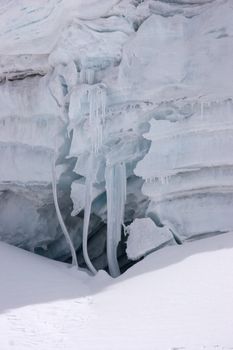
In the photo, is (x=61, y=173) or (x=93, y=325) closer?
(x=93, y=325)

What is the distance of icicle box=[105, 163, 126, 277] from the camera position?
4.32 m

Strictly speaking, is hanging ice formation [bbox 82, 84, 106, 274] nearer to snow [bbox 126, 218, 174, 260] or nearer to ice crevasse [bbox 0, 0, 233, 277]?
ice crevasse [bbox 0, 0, 233, 277]

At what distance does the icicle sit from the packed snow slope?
1.15ft

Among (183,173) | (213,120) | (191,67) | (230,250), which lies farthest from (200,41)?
(230,250)

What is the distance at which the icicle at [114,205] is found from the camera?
4.32 meters

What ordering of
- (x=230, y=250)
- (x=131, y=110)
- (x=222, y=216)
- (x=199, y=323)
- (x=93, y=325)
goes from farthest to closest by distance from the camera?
(x=131, y=110) → (x=222, y=216) → (x=230, y=250) → (x=93, y=325) → (x=199, y=323)

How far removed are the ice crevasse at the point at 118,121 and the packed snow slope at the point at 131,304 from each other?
43 centimetres

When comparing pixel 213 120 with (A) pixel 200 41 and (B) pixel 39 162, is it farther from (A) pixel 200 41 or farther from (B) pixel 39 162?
(B) pixel 39 162

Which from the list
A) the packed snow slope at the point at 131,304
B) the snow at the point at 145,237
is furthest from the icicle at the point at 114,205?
the packed snow slope at the point at 131,304

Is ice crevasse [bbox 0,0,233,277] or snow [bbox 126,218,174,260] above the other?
ice crevasse [bbox 0,0,233,277]

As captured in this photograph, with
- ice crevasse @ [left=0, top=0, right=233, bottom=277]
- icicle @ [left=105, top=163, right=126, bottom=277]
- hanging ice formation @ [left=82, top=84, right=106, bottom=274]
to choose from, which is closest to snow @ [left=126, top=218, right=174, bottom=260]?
ice crevasse @ [left=0, top=0, right=233, bottom=277]

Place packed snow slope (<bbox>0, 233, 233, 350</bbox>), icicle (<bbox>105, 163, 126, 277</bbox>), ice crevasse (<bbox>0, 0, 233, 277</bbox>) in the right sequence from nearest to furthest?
packed snow slope (<bbox>0, 233, 233, 350</bbox>), ice crevasse (<bbox>0, 0, 233, 277</bbox>), icicle (<bbox>105, 163, 126, 277</bbox>)

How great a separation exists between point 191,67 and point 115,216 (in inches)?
49.8

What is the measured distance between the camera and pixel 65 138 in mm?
4684
